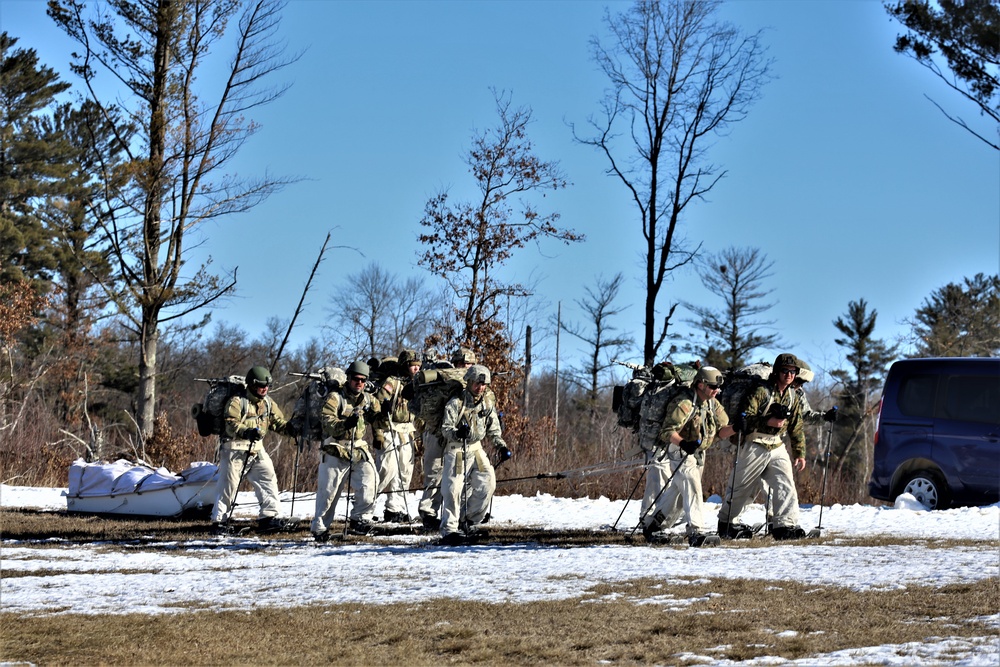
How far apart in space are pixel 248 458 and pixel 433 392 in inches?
97.7

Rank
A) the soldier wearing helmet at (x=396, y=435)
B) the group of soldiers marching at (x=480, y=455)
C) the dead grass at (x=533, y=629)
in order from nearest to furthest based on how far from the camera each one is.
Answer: the dead grass at (x=533, y=629) → the group of soldiers marching at (x=480, y=455) → the soldier wearing helmet at (x=396, y=435)

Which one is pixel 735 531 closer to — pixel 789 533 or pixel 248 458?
pixel 789 533

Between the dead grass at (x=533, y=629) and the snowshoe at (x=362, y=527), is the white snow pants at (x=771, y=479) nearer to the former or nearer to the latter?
the dead grass at (x=533, y=629)

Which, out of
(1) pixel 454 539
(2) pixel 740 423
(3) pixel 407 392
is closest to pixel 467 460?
(1) pixel 454 539

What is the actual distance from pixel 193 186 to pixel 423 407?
12912 millimetres

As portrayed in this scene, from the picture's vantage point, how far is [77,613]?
9.07 metres

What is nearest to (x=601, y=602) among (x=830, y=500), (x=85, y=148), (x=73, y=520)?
(x=73, y=520)

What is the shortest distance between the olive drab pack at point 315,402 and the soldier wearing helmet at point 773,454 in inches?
192

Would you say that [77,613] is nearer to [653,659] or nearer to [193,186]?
[653,659]

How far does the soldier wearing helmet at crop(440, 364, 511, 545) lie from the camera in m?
13.9

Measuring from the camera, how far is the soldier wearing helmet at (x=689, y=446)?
13.0m

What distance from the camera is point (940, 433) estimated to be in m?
16.0

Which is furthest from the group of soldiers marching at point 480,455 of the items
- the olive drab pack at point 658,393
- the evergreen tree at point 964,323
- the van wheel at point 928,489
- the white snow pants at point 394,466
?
the evergreen tree at point 964,323

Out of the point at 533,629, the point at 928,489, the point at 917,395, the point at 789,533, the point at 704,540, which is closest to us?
the point at 533,629
